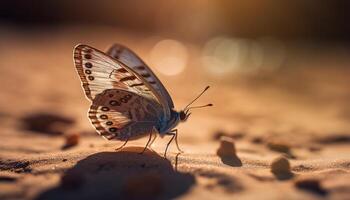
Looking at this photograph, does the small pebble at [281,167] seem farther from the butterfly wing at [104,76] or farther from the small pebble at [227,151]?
the butterfly wing at [104,76]

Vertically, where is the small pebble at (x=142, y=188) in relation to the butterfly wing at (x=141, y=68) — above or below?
below

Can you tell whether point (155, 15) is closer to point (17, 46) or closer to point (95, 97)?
point (17, 46)

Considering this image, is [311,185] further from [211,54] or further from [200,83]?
[211,54]

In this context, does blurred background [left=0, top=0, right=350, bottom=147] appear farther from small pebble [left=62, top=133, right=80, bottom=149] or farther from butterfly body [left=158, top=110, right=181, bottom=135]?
butterfly body [left=158, top=110, right=181, bottom=135]

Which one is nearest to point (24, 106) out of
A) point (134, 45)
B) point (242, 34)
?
point (134, 45)

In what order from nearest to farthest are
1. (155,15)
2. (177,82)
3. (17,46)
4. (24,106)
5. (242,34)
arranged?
(24,106) → (177,82) → (17,46) → (242,34) → (155,15)

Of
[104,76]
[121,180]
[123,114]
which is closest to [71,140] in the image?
[123,114]

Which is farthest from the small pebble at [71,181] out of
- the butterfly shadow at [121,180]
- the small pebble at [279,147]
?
the small pebble at [279,147]
